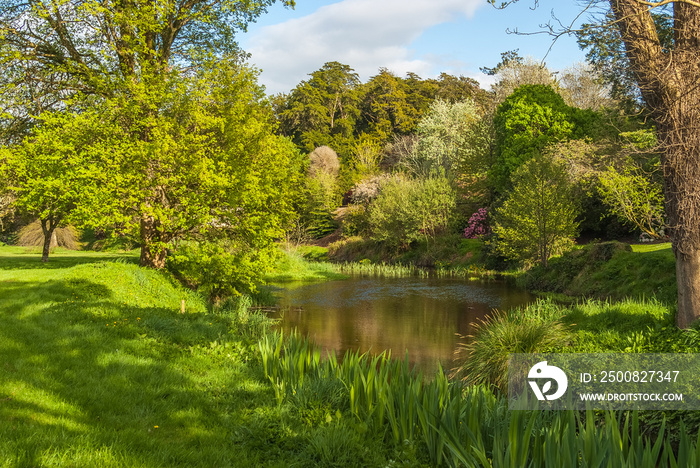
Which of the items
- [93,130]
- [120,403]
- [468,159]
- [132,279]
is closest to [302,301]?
[132,279]

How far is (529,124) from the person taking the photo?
2769cm

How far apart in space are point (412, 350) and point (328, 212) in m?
35.5

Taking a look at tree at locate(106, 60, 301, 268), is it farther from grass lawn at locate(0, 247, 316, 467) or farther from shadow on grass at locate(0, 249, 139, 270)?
grass lawn at locate(0, 247, 316, 467)

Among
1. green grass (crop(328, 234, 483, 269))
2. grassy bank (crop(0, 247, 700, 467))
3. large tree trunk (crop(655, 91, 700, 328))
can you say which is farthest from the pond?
green grass (crop(328, 234, 483, 269))

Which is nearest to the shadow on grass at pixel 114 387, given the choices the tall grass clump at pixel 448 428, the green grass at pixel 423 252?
the tall grass clump at pixel 448 428

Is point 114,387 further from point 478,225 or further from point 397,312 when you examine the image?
point 478,225

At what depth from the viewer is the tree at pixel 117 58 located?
12062mm

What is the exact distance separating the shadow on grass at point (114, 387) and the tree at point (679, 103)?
6713 mm

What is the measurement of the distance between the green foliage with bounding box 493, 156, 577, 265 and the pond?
97.6 inches

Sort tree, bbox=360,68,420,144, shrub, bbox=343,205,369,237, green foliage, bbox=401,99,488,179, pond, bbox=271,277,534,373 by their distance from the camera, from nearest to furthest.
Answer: pond, bbox=271,277,534,373 < green foliage, bbox=401,99,488,179 < shrub, bbox=343,205,369,237 < tree, bbox=360,68,420,144

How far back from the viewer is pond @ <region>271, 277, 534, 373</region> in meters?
10.8

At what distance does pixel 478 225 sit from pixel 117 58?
24.5m

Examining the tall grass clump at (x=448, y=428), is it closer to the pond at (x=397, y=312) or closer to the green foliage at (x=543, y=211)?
the pond at (x=397, y=312)

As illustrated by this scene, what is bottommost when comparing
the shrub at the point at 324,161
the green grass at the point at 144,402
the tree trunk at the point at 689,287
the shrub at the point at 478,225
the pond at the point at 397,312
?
the pond at the point at 397,312
